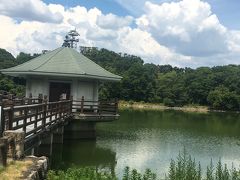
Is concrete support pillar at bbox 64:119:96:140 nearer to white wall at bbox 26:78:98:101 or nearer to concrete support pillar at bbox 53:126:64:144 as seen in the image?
concrete support pillar at bbox 53:126:64:144

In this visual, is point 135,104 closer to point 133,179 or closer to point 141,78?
point 141,78

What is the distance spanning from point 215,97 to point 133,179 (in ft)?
307

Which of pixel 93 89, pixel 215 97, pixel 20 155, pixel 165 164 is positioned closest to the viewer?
pixel 20 155

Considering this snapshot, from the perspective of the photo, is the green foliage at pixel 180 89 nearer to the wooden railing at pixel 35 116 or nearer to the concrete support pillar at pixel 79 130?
the concrete support pillar at pixel 79 130

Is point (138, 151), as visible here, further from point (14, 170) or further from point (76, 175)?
point (14, 170)

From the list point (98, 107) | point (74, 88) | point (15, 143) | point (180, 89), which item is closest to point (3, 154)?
point (15, 143)

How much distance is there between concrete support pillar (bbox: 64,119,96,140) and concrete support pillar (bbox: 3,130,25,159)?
635 inches

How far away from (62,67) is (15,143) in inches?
728

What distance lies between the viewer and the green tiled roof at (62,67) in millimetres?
28797

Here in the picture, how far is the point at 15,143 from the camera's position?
1170 centimetres

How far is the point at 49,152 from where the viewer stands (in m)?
22.3

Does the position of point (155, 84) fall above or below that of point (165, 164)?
above

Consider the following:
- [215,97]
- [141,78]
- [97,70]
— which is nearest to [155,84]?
[141,78]

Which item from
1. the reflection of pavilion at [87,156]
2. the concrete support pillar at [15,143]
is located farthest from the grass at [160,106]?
the concrete support pillar at [15,143]
